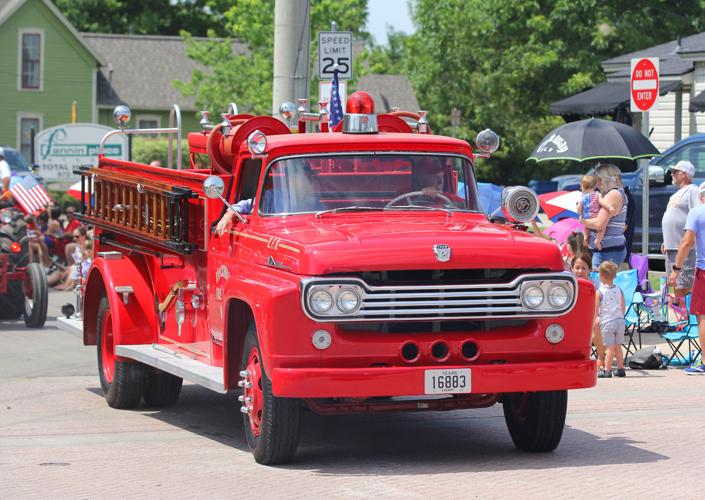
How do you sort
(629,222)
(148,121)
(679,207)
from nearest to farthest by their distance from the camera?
(679,207) → (629,222) → (148,121)

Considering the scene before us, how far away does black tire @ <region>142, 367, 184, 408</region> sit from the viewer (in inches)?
475

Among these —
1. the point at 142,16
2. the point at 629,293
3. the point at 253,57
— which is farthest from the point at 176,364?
the point at 142,16

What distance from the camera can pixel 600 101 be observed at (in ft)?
104

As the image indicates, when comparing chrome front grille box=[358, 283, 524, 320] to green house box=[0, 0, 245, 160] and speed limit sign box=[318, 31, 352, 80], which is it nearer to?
speed limit sign box=[318, 31, 352, 80]

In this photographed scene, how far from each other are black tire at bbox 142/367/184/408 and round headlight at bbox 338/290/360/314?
3.72 m

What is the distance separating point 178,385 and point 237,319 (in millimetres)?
2485

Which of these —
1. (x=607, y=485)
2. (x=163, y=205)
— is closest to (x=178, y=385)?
(x=163, y=205)

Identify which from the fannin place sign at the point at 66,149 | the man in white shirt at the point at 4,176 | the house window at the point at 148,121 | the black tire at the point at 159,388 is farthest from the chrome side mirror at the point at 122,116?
the house window at the point at 148,121

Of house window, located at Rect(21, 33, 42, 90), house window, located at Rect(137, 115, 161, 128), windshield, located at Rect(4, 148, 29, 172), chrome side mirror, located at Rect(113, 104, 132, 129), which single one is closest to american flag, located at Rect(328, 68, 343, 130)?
chrome side mirror, located at Rect(113, 104, 132, 129)

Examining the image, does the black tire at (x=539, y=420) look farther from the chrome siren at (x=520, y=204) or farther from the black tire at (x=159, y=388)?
the black tire at (x=159, y=388)

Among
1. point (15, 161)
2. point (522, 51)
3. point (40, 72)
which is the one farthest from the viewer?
point (40, 72)

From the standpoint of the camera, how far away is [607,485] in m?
8.62

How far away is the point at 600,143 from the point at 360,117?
908 centimetres

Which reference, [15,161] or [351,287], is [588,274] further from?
[15,161]
